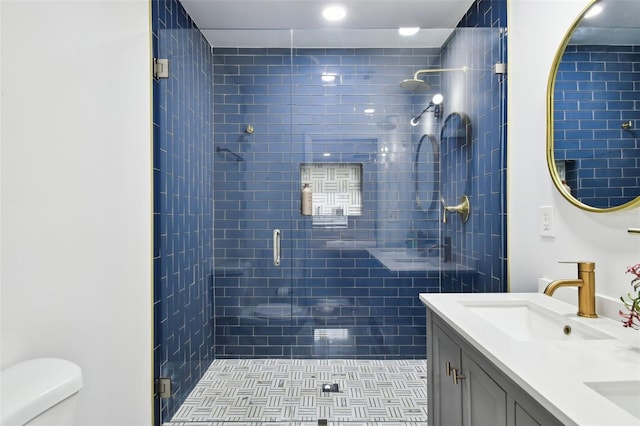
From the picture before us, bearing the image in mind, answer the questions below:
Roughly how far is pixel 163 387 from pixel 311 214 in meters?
1.24

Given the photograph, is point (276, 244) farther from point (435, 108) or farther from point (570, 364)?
point (570, 364)

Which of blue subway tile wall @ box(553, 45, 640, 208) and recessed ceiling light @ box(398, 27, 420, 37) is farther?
recessed ceiling light @ box(398, 27, 420, 37)

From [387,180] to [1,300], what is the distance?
1859mm

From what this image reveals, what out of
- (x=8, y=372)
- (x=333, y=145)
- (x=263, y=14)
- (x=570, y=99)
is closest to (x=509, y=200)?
(x=570, y=99)

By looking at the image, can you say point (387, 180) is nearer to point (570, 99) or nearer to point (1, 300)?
point (570, 99)

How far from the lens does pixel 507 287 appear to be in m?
1.91

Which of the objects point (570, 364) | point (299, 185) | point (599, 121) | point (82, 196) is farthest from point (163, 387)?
point (599, 121)

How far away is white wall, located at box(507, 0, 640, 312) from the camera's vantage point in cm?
124

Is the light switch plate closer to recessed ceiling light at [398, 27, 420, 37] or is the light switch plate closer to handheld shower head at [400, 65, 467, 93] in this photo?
handheld shower head at [400, 65, 467, 93]

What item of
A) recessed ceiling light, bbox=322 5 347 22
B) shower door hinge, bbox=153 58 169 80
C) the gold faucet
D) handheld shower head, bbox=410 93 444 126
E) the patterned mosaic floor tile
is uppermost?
recessed ceiling light, bbox=322 5 347 22

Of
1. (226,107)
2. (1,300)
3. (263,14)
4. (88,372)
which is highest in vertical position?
(263,14)

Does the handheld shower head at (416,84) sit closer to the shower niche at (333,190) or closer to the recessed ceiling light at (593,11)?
the shower niche at (333,190)

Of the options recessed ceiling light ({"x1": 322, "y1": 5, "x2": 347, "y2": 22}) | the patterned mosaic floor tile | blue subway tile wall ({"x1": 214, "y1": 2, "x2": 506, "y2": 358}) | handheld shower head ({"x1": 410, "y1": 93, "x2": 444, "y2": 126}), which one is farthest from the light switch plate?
recessed ceiling light ({"x1": 322, "y1": 5, "x2": 347, "y2": 22})

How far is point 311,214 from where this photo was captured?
90.0 inches
